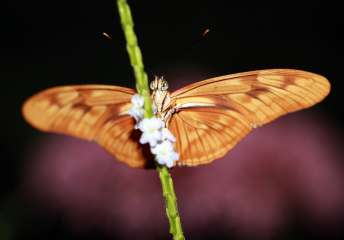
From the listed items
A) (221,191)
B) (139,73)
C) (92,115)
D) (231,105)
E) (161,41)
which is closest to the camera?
(139,73)

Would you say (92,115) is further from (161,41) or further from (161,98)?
(161,41)

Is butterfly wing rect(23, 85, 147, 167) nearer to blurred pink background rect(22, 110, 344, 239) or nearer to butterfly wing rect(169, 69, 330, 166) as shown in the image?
butterfly wing rect(169, 69, 330, 166)

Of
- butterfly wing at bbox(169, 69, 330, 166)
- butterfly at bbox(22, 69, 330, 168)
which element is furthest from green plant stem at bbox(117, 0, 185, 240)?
butterfly wing at bbox(169, 69, 330, 166)

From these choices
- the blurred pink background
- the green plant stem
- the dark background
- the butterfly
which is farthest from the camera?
the dark background

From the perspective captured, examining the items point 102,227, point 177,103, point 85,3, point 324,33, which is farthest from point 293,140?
point 85,3

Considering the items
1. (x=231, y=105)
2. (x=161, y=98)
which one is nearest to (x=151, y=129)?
(x=161, y=98)

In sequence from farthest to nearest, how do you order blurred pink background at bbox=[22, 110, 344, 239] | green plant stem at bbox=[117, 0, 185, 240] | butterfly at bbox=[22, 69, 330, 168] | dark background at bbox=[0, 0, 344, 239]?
1. dark background at bbox=[0, 0, 344, 239]
2. blurred pink background at bbox=[22, 110, 344, 239]
3. butterfly at bbox=[22, 69, 330, 168]
4. green plant stem at bbox=[117, 0, 185, 240]
